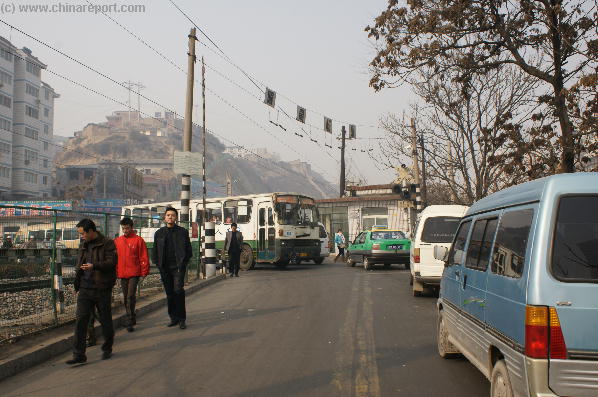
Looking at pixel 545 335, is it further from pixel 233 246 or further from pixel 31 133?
pixel 31 133

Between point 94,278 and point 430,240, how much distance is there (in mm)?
8255

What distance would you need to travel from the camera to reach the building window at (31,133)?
307 feet

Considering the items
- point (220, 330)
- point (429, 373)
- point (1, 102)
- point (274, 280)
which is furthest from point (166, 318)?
point (1, 102)

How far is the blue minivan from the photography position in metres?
3.55

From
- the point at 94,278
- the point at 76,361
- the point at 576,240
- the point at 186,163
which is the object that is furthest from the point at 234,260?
the point at 576,240

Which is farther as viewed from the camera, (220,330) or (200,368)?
(220,330)

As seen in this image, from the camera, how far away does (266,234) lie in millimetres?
24031

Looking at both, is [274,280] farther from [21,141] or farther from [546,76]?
[21,141]

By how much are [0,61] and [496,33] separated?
282 ft

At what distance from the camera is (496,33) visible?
50.0 feet

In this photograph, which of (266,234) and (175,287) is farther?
(266,234)

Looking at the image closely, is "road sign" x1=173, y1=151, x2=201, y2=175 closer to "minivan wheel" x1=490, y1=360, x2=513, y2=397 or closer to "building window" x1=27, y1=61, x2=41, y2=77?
"minivan wheel" x1=490, y1=360, x2=513, y2=397

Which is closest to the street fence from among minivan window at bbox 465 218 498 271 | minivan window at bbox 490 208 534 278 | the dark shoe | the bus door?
the dark shoe

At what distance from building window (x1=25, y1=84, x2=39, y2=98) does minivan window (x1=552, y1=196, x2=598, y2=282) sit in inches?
3982
